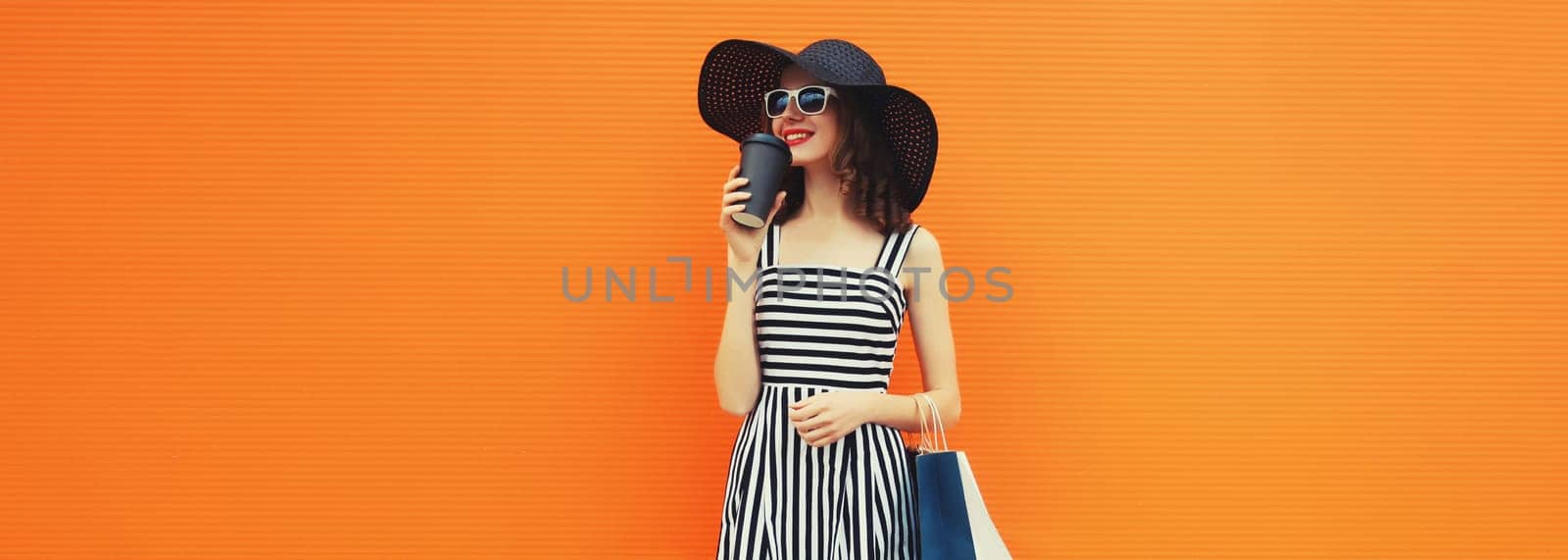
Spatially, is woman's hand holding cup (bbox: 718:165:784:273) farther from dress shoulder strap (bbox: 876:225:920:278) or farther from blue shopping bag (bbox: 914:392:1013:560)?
blue shopping bag (bbox: 914:392:1013:560)

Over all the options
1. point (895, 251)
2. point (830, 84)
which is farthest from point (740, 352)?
point (830, 84)

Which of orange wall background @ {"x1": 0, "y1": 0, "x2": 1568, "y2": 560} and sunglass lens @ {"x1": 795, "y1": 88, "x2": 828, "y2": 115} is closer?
sunglass lens @ {"x1": 795, "y1": 88, "x2": 828, "y2": 115}

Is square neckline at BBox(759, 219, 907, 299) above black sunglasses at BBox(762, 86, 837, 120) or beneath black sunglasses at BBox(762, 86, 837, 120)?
beneath

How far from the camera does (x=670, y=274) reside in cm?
204

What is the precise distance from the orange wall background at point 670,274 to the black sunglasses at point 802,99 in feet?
1.58

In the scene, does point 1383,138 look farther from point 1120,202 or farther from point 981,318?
point 981,318

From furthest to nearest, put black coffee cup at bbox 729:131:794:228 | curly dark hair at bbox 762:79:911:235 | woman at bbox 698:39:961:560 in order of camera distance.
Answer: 1. curly dark hair at bbox 762:79:911:235
2. woman at bbox 698:39:961:560
3. black coffee cup at bbox 729:131:794:228

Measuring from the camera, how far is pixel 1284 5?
82.6 inches

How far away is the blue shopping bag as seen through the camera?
1.46 m

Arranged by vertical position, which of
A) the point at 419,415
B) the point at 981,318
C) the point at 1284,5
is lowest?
the point at 419,415

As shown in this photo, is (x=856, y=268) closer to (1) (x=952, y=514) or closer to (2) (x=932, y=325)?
(2) (x=932, y=325)

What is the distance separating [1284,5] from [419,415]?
→ 5.82ft

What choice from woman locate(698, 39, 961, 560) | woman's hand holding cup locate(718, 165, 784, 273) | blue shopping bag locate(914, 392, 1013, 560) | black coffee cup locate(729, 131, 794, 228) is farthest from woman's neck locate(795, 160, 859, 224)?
blue shopping bag locate(914, 392, 1013, 560)

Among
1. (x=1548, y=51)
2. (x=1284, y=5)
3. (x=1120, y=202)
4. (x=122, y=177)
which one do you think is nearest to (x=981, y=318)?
(x=1120, y=202)
